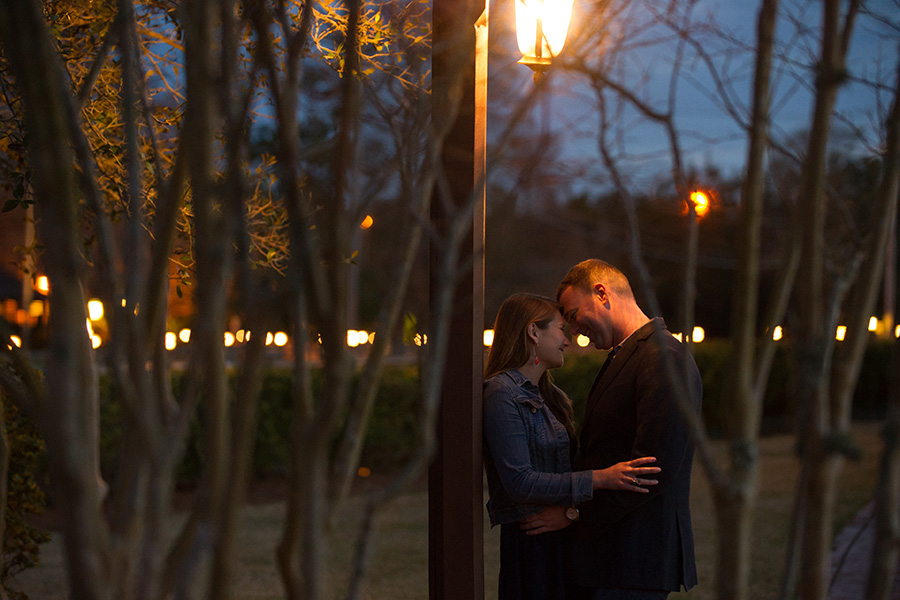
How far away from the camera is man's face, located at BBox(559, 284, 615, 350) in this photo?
9.11ft

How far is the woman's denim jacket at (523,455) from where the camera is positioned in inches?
95.6

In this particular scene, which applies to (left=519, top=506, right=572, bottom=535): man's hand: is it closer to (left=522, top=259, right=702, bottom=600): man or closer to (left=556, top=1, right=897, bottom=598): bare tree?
(left=522, top=259, right=702, bottom=600): man

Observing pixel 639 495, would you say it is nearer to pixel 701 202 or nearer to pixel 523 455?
pixel 523 455

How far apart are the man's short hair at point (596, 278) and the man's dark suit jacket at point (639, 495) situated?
0.24 meters

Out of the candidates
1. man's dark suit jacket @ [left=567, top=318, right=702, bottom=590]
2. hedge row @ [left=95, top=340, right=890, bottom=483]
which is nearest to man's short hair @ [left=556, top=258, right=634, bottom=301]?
man's dark suit jacket @ [left=567, top=318, right=702, bottom=590]

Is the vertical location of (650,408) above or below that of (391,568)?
above

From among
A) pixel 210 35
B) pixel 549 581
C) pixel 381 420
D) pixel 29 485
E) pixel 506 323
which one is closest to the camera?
pixel 210 35

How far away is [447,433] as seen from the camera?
8.16 ft

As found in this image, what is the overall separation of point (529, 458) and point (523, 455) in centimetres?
4

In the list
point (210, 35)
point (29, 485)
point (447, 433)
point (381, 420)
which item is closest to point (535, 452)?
point (447, 433)

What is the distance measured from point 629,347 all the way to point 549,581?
0.80 metres

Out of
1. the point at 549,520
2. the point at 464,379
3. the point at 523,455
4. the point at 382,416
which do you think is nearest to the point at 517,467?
the point at 523,455

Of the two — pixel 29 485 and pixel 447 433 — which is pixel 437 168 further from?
pixel 29 485

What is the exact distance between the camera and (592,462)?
2604mm
